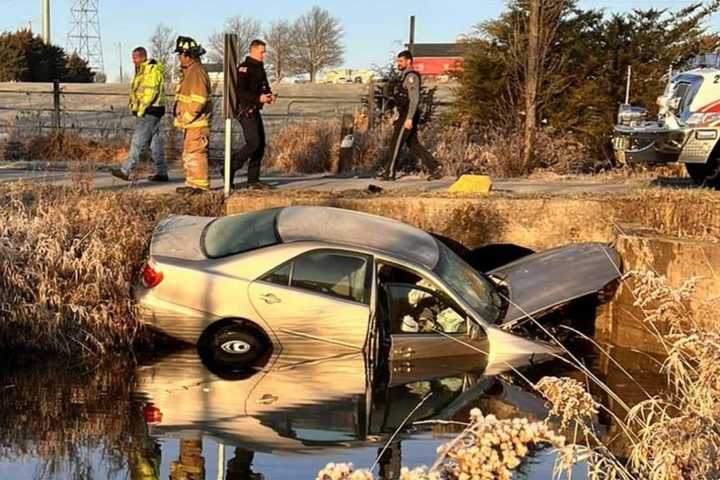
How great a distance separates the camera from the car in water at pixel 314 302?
8250mm

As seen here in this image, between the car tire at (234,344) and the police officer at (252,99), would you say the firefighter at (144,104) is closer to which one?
the police officer at (252,99)

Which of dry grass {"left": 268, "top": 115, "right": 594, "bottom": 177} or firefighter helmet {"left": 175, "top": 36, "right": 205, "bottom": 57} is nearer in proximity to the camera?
firefighter helmet {"left": 175, "top": 36, "right": 205, "bottom": 57}

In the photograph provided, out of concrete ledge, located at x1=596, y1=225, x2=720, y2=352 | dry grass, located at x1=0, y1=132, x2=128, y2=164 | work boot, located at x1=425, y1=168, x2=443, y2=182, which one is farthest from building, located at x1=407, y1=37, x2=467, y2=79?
concrete ledge, located at x1=596, y1=225, x2=720, y2=352

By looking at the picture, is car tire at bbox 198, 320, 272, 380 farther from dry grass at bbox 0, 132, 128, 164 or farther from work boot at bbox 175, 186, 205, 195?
dry grass at bbox 0, 132, 128, 164

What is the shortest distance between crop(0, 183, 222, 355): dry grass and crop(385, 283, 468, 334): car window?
2353 mm

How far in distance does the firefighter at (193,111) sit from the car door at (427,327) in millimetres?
3858

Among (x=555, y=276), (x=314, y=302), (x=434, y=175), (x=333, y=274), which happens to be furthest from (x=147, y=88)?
(x=555, y=276)

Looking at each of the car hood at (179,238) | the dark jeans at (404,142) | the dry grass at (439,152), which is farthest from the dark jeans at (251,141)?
the dry grass at (439,152)

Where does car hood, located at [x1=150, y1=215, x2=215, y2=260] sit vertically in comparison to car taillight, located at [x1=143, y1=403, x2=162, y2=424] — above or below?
above

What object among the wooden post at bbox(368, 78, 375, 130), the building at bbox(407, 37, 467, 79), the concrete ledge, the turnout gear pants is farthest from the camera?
the building at bbox(407, 37, 467, 79)

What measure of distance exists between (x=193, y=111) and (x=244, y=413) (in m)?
5.31

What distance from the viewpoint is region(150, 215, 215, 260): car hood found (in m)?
8.54

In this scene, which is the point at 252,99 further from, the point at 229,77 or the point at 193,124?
the point at 193,124

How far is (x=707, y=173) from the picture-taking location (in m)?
13.0
